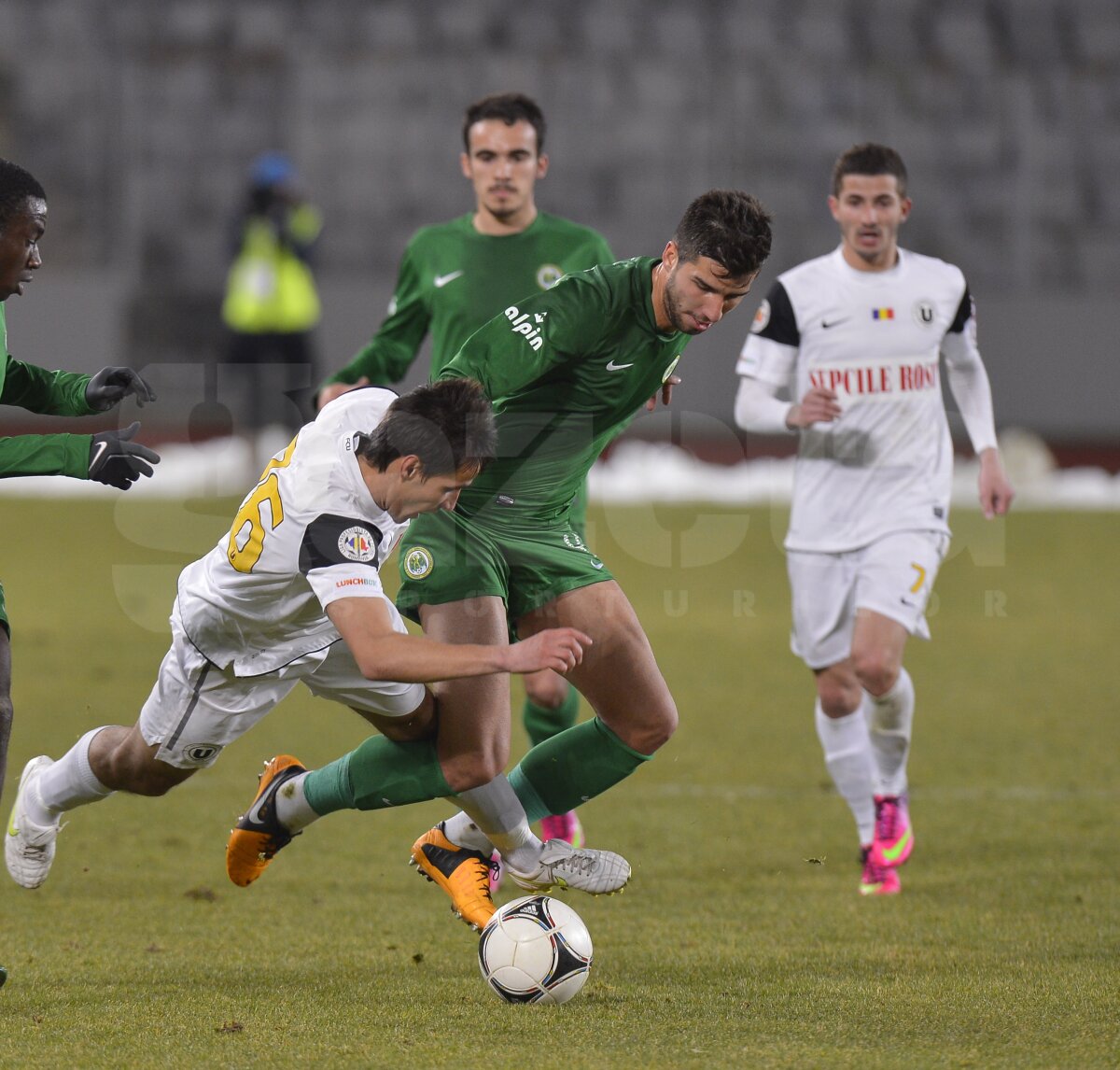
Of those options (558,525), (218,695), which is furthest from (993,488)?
(218,695)

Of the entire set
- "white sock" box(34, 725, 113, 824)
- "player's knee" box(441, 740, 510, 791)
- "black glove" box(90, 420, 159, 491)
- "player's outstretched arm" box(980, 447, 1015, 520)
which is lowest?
"white sock" box(34, 725, 113, 824)

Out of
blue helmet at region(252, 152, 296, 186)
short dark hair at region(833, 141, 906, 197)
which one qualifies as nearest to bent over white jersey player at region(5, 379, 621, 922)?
short dark hair at region(833, 141, 906, 197)

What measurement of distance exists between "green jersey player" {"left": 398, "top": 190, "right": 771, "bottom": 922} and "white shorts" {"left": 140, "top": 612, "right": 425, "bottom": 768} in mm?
241

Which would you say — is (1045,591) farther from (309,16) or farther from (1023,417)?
(309,16)

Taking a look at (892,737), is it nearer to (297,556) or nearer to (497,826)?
(497,826)

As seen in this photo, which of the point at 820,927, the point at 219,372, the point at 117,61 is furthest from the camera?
the point at 117,61

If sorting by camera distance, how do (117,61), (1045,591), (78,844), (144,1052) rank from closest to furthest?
(144,1052), (78,844), (1045,591), (117,61)

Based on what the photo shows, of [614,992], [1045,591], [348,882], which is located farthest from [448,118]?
[614,992]

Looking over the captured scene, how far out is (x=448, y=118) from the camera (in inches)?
756

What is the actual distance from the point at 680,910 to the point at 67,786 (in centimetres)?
189

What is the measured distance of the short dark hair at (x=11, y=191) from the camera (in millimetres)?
4324

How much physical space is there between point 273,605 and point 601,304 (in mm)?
1183

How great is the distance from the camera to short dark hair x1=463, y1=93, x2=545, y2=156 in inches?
252

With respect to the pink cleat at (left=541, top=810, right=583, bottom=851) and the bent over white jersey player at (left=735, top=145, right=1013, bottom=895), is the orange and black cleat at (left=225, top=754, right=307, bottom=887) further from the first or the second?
the bent over white jersey player at (left=735, top=145, right=1013, bottom=895)
